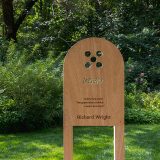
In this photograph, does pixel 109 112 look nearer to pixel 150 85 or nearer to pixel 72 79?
pixel 72 79

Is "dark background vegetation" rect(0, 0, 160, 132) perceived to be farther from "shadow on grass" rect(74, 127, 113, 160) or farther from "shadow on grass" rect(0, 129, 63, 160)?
"shadow on grass" rect(74, 127, 113, 160)

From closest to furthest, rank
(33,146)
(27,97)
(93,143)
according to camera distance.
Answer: (33,146) → (93,143) → (27,97)

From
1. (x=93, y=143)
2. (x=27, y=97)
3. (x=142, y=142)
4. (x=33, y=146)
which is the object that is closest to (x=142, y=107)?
(x=27, y=97)

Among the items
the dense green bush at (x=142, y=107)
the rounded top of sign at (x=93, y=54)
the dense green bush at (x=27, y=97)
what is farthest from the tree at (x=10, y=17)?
the rounded top of sign at (x=93, y=54)

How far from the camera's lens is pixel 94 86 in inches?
192

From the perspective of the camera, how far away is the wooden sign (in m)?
4.88

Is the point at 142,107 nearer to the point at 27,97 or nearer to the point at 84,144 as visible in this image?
the point at 27,97

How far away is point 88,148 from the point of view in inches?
299

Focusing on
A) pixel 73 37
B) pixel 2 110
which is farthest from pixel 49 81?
pixel 73 37

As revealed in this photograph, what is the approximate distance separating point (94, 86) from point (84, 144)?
127 inches

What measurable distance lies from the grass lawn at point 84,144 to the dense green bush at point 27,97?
0.32m

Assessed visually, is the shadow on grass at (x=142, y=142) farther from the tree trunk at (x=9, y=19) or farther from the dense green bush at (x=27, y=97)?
the tree trunk at (x=9, y=19)

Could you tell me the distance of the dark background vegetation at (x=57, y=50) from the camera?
31.3 feet

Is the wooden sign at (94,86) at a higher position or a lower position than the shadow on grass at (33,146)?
higher
